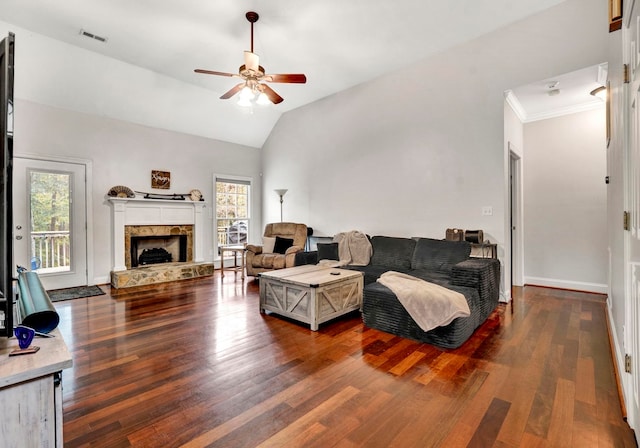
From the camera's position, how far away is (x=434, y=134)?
4.56 m

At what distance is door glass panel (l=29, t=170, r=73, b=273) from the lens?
15.7 feet

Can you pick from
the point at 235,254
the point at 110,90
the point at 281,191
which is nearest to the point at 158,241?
the point at 235,254

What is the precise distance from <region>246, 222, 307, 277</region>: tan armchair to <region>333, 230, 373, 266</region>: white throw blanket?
0.97m

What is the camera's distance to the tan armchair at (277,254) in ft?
17.7

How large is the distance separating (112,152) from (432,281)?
219 inches

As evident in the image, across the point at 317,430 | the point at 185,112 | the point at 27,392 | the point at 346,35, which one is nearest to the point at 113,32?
the point at 185,112

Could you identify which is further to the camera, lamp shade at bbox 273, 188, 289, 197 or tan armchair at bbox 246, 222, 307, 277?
lamp shade at bbox 273, 188, 289, 197

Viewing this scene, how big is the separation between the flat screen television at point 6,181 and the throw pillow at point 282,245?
5018 millimetres

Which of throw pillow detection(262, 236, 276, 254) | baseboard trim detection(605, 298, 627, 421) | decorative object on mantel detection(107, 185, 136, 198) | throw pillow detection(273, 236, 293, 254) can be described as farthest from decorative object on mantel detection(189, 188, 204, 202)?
baseboard trim detection(605, 298, 627, 421)

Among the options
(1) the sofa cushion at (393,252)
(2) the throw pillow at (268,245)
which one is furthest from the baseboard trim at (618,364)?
(2) the throw pillow at (268,245)

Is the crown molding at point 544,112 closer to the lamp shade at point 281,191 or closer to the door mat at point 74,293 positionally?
the lamp shade at point 281,191

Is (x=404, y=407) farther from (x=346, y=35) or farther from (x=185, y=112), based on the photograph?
(x=185, y=112)

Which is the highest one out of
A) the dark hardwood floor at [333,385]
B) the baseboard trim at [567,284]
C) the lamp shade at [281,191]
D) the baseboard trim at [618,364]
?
the lamp shade at [281,191]

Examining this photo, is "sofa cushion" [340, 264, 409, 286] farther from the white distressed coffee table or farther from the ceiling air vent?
the ceiling air vent
